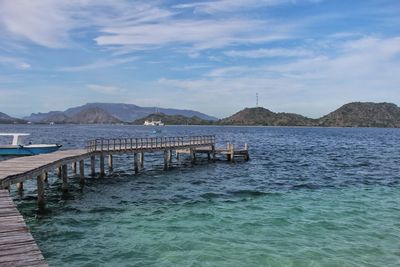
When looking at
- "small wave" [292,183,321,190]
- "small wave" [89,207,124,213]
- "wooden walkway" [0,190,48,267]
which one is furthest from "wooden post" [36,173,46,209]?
"small wave" [292,183,321,190]

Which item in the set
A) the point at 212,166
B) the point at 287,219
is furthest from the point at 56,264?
the point at 212,166

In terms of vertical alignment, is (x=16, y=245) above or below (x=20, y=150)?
above

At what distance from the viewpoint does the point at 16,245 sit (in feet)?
31.9

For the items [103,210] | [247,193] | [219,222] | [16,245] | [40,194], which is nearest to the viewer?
[16,245]

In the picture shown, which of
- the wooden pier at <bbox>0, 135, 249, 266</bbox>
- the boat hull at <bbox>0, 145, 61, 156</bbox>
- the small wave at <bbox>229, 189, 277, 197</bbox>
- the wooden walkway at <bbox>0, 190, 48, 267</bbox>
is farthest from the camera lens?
the boat hull at <bbox>0, 145, 61, 156</bbox>

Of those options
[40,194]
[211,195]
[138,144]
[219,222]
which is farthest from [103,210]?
[138,144]

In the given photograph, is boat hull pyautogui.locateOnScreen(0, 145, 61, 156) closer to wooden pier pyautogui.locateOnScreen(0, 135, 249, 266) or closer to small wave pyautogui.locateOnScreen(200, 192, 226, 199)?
wooden pier pyautogui.locateOnScreen(0, 135, 249, 266)

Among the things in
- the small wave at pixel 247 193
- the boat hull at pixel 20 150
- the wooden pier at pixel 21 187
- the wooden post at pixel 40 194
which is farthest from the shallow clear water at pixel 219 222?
the boat hull at pixel 20 150

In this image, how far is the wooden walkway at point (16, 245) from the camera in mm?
8703

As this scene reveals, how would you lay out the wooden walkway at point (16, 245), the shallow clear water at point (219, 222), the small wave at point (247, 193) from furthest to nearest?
the small wave at point (247, 193) → the shallow clear water at point (219, 222) → the wooden walkway at point (16, 245)

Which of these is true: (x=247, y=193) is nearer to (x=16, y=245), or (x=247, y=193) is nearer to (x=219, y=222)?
(x=219, y=222)

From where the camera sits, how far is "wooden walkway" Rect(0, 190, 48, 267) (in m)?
8.70

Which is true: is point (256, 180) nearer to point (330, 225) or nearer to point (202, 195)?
point (202, 195)

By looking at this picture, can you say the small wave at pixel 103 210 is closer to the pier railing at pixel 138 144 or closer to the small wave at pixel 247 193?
the small wave at pixel 247 193
